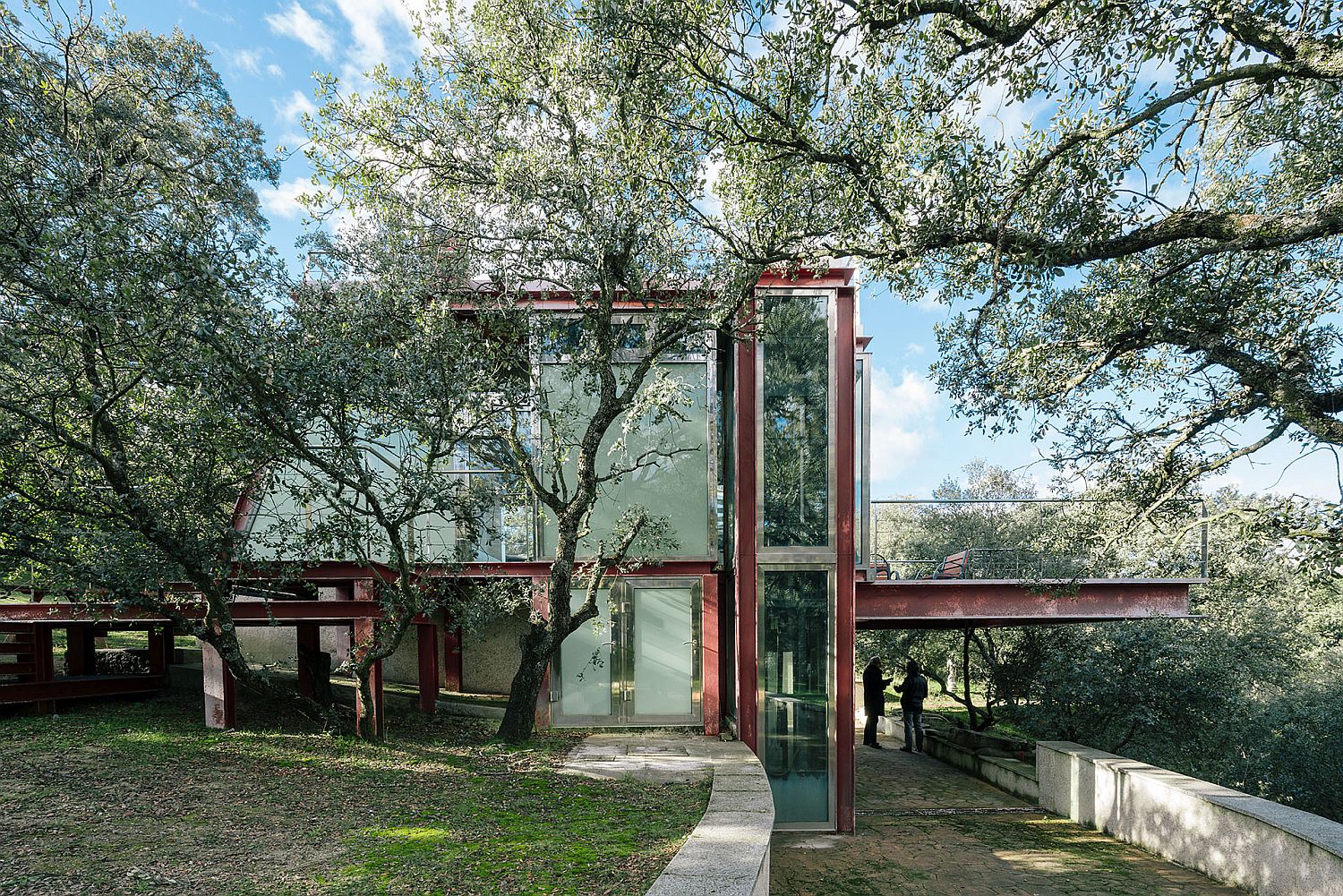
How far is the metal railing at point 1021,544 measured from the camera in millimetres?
9642

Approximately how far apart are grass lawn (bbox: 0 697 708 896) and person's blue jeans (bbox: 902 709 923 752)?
8.87 meters

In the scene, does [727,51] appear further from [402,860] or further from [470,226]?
[402,860]

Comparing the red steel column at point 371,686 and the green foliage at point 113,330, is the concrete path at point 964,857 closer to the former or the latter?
the red steel column at point 371,686

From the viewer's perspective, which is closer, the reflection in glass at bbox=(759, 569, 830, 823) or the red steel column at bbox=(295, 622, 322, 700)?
the reflection in glass at bbox=(759, 569, 830, 823)

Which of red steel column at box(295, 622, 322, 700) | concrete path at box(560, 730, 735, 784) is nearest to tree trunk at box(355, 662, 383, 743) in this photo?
red steel column at box(295, 622, 322, 700)

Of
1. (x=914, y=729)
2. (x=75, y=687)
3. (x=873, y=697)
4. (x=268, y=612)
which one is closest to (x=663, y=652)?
(x=268, y=612)

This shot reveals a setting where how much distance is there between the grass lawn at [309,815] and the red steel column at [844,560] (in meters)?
2.90

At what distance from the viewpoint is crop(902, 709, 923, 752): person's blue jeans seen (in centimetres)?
1467

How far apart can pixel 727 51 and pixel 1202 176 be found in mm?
5239

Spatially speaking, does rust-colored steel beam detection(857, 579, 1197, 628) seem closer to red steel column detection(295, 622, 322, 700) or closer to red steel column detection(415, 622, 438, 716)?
red steel column detection(415, 622, 438, 716)

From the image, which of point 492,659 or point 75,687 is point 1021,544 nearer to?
point 492,659

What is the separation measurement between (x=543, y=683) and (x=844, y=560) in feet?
13.5

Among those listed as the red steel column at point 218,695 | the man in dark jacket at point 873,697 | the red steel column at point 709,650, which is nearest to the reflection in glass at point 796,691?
the red steel column at point 709,650

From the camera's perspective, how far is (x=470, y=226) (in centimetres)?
789
